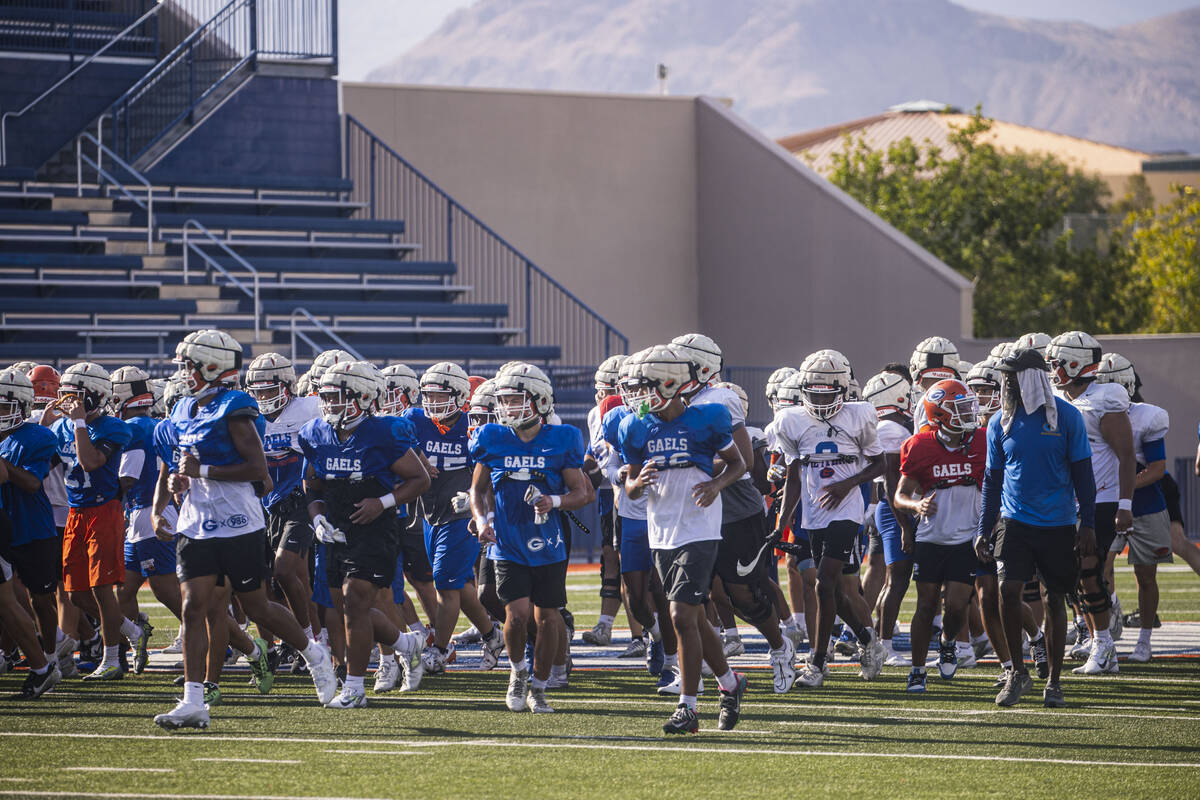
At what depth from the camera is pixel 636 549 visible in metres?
9.77

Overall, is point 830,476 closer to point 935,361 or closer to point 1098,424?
point 935,361

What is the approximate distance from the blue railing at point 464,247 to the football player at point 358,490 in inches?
612

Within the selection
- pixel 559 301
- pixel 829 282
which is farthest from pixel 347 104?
pixel 829 282

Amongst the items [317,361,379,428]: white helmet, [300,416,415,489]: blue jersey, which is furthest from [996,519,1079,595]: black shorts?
[317,361,379,428]: white helmet

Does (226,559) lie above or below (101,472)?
Answer: below

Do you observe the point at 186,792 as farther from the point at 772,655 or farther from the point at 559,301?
the point at 559,301

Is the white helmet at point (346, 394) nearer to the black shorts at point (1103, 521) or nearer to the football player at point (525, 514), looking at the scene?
the football player at point (525, 514)

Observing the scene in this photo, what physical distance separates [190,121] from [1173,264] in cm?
2597

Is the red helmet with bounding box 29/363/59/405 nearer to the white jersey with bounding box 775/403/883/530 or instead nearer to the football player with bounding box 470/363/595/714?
the football player with bounding box 470/363/595/714

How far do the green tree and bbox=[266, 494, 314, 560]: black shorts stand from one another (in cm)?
→ 3095

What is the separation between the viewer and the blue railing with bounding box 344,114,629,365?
82.2 ft

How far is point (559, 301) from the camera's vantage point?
2658cm

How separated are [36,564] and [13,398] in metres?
→ 1.02

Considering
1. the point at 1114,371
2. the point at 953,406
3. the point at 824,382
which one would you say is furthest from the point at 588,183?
the point at 953,406
